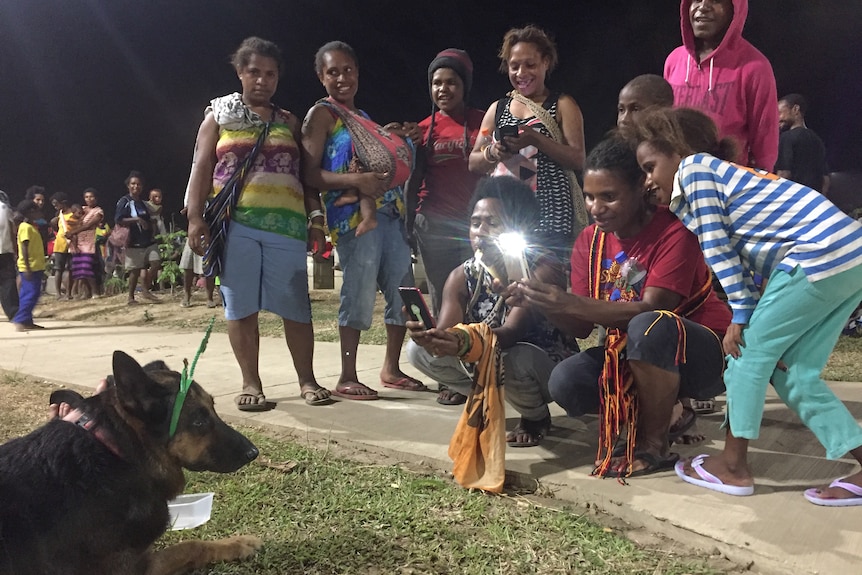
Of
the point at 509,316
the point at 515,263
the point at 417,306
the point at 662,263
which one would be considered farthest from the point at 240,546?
the point at 662,263

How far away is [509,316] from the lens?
2.85 metres

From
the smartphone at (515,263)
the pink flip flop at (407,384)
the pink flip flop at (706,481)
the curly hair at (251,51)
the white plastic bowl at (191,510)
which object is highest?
the curly hair at (251,51)

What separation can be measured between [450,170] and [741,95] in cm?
162

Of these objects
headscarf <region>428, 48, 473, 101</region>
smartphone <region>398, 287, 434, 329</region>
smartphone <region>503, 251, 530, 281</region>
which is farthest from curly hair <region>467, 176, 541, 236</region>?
headscarf <region>428, 48, 473, 101</region>

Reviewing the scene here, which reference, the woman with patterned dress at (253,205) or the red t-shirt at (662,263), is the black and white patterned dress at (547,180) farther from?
the woman with patterned dress at (253,205)

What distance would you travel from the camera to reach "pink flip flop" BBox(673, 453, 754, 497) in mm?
2207

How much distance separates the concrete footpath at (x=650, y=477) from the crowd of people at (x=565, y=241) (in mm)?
117

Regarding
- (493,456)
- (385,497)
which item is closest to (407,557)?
(385,497)

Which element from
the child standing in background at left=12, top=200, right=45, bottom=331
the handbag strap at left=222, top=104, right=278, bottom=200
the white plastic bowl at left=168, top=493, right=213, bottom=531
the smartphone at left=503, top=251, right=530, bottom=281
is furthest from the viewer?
the child standing in background at left=12, top=200, right=45, bottom=331

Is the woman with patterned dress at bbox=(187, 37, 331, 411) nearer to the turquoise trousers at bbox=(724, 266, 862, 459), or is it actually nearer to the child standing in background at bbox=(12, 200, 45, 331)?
the turquoise trousers at bbox=(724, 266, 862, 459)

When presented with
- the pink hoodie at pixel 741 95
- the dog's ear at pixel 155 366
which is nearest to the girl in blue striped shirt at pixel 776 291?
the pink hoodie at pixel 741 95

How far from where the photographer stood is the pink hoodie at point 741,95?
9.82 ft

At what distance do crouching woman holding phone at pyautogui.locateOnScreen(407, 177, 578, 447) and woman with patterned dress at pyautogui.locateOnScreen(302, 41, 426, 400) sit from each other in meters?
0.75

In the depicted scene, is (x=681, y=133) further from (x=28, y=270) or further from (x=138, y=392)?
(x=28, y=270)
